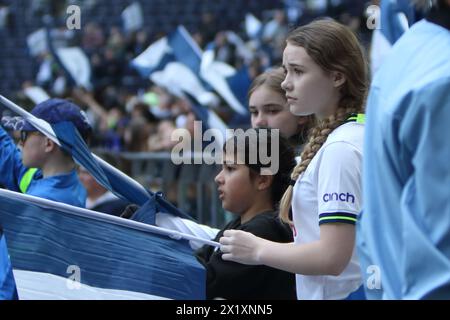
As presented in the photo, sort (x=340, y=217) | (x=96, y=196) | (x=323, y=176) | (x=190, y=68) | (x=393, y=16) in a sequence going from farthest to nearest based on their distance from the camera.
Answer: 1. (x=190, y=68)
2. (x=96, y=196)
3. (x=323, y=176)
4. (x=340, y=217)
5. (x=393, y=16)

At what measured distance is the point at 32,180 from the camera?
4.61 meters

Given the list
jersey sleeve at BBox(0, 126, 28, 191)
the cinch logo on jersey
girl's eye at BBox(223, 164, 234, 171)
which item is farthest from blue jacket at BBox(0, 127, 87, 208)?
the cinch logo on jersey

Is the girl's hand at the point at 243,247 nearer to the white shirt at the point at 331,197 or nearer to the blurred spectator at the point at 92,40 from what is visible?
the white shirt at the point at 331,197

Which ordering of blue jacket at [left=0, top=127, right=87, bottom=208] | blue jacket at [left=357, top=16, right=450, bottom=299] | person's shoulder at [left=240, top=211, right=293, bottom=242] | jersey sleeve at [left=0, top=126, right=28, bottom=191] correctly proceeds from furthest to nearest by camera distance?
jersey sleeve at [left=0, top=126, right=28, bottom=191]
blue jacket at [left=0, top=127, right=87, bottom=208]
person's shoulder at [left=240, top=211, right=293, bottom=242]
blue jacket at [left=357, top=16, right=450, bottom=299]

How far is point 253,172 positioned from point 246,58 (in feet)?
47.0

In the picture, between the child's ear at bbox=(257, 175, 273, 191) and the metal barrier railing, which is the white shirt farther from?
the metal barrier railing

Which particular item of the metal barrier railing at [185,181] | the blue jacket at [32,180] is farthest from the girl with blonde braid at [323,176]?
the metal barrier railing at [185,181]

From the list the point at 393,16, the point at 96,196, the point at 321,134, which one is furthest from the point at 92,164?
the point at 96,196

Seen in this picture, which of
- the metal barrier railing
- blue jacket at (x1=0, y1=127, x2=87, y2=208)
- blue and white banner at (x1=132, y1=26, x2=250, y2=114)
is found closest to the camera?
blue jacket at (x1=0, y1=127, x2=87, y2=208)

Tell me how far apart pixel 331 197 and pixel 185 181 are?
21.3ft

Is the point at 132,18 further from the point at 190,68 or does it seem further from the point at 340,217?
the point at 340,217

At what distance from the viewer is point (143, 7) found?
2400 cm

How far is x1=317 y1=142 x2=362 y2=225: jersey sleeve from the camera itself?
302cm

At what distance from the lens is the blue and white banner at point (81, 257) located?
11.0ft
